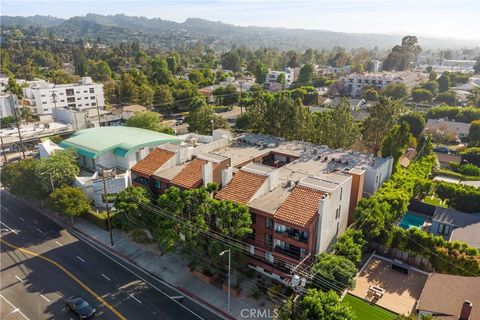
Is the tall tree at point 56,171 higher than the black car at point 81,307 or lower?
higher

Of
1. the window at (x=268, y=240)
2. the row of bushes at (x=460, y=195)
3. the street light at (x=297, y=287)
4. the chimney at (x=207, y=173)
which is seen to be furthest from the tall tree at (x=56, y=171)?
the row of bushes at (x=460, y=195)

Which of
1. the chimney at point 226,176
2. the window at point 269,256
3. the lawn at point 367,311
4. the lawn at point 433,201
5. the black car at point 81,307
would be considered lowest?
the lawn at point 433,201

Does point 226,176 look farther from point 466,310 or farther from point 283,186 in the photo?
point 466,310

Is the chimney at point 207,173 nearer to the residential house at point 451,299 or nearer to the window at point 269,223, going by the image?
the window at point 269,223

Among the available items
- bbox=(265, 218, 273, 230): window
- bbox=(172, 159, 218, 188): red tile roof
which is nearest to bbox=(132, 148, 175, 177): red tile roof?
bbox=(172, 159, 218, 188): red tile roof

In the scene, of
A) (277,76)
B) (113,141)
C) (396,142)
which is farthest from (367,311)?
(277,76)

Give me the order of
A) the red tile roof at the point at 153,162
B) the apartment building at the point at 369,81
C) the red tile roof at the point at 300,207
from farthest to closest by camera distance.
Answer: the apartment building at the point at 369,81 → the red tile roof at the point at 153,162 → the red tile roof at the point at 300,207

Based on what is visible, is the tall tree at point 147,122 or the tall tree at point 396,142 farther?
the tall tree at point 147,122

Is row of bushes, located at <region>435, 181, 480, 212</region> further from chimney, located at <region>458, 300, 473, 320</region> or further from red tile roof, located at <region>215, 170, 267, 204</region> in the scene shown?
red tile roof, located at <region>215, 170, 267, 204</region>
